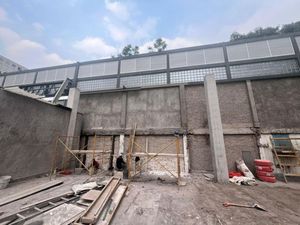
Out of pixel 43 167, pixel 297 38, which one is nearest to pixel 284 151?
pixel 297 38

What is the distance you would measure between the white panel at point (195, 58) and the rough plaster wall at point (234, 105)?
2.81 meters

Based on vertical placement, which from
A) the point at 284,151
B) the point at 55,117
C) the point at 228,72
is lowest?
the point at 284,151

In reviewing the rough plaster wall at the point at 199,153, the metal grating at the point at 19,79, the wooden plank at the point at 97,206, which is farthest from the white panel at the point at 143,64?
A: the metal grating at the point at 19,79

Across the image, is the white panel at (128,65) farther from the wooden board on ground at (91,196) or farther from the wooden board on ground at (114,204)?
the wooden board on ground at (91,196)

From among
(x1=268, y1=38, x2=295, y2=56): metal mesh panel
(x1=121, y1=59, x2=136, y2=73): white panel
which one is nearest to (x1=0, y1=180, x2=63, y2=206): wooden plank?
(x1=121, y1=59, x2=136, y2=73): white panel

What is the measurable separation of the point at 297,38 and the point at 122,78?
13906mm

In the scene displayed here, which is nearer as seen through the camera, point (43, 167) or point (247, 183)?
point (247, 183)

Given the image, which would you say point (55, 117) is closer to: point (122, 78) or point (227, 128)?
point (122, 78)

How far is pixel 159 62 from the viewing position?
11328 mm

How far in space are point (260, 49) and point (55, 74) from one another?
18.8 meters

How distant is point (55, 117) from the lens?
802 centimetres

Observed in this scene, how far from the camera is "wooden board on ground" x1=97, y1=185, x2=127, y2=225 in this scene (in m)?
3.06

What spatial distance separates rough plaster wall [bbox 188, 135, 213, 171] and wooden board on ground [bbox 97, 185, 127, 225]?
17.1 ft

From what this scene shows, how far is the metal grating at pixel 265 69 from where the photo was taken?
9242 millimetres
